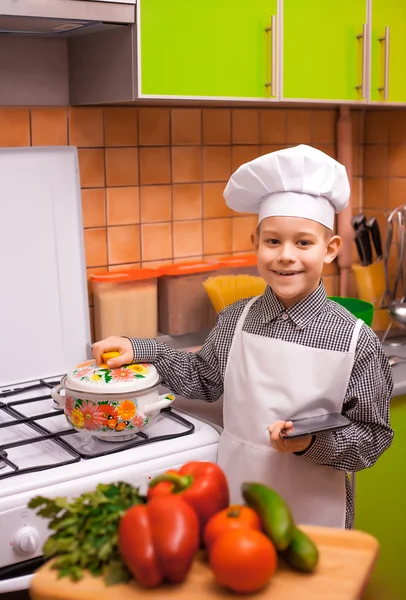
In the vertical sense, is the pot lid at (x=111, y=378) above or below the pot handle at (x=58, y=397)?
above

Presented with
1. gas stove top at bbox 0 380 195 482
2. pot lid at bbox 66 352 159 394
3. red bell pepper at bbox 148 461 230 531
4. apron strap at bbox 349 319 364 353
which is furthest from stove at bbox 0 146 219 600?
red bell pepper at bbox 148 461 230 531

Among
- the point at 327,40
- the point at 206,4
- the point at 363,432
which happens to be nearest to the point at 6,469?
the point at 363,432

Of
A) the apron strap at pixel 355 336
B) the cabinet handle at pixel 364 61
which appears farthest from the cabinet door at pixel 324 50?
the apron strap at pixel 355 336

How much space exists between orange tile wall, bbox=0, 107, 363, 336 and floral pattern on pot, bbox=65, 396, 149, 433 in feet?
2.01

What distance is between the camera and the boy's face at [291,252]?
1.38 m

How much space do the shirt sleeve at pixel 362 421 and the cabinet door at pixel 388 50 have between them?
0.83 meters

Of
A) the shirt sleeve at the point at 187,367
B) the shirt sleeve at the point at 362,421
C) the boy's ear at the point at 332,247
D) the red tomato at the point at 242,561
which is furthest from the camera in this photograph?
the shirt sleeve at the point at 187,367

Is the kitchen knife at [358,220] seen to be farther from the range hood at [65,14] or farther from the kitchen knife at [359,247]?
the range hood at [65,14]

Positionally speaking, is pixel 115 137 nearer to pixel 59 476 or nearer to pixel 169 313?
pixel 169 313

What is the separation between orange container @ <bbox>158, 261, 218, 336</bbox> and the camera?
6.56ft

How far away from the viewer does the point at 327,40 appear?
74.2 inches

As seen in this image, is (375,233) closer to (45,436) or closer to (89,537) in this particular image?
(45,436)

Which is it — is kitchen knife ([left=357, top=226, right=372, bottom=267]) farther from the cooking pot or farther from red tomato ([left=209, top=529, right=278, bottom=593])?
red tomato ([left=209, top=529, right=278, bottom=593])

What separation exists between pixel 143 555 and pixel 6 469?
2.25 ft
